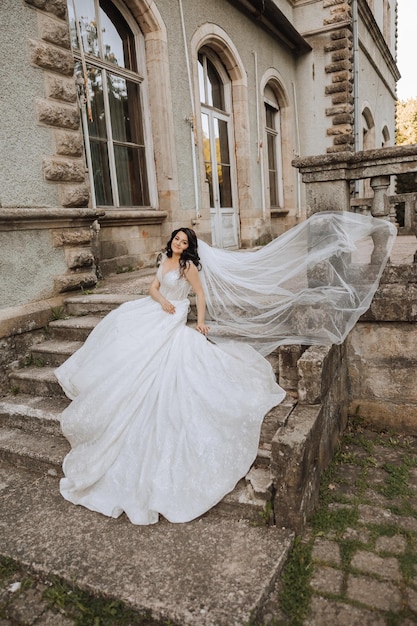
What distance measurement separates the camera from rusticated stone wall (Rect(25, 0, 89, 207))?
4.31m

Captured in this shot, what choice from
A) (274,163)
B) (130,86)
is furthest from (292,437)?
(274,163)

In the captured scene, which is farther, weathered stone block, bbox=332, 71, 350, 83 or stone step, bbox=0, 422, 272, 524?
weathered stone block, bbox=332, 71, 350, 83

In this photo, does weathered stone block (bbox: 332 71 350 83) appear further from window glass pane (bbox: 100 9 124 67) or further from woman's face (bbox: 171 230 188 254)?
woman's face (bbox: 171 230 188 254)

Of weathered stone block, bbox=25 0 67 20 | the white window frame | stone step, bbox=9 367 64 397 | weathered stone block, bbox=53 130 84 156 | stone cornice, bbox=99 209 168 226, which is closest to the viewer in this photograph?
stone step, bbox=9 367 64 397

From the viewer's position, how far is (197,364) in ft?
10.1

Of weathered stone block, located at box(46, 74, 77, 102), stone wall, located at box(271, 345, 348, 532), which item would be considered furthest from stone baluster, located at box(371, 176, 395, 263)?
weathered stone block, located at box(46, 74, 77, 102)

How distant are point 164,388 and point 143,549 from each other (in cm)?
95

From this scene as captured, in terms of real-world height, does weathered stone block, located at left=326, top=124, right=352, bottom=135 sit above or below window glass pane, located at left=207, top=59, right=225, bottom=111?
below

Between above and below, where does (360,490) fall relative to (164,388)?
below

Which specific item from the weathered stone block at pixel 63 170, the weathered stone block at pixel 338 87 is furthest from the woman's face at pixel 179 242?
the weathered stone block at pixel 338 87

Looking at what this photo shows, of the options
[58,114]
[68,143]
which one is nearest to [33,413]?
[68,143]

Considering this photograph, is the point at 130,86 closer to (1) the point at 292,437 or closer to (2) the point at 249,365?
(2) the point at 249,365

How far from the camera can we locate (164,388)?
116 inches

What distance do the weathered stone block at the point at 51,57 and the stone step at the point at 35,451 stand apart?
3464 millimetres
